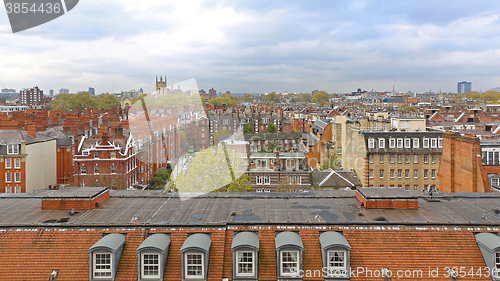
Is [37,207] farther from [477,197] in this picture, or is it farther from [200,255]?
[477,197]

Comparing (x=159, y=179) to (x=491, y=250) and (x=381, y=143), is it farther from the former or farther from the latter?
(x=491, y=250)

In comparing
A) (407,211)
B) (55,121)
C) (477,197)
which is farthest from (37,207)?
(55,121)

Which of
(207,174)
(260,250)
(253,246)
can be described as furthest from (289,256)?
(207,174)

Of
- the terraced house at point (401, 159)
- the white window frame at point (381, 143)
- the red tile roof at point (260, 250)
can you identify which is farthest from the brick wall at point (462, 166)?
the red tile roof at point (260, 250)

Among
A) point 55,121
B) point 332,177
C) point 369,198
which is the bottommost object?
point 332,177

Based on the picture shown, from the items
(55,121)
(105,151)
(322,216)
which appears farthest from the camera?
(55,121)

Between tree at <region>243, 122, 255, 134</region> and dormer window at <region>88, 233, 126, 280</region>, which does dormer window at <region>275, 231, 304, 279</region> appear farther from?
tree at <region>243, 122, 255, 134</region>
